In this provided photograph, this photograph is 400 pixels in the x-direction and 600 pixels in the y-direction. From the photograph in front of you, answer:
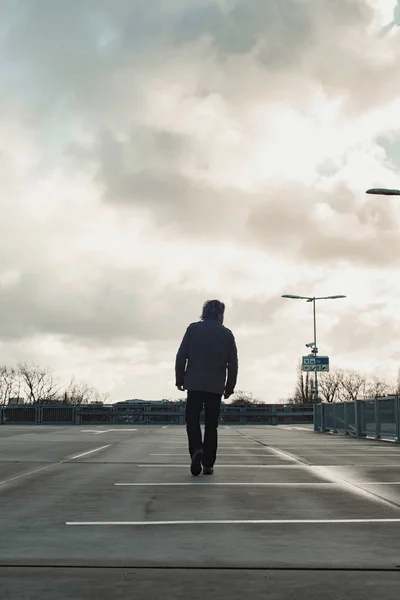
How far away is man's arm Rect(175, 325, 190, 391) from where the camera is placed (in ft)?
30.5

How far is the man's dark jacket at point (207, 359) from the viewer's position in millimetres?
9227

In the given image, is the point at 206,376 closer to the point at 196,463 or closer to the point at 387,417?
the point at 196,463

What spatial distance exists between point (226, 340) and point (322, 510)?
11.9 ft

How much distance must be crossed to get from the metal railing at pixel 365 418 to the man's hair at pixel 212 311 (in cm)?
1180

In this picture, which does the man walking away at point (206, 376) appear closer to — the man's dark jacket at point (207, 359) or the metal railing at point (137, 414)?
the man's dark jacket at point (207, 359)

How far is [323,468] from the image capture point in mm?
10281

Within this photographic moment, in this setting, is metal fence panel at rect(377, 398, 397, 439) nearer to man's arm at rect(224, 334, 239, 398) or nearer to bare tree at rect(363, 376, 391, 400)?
man's arm at rect(224, 334, 239, 398)

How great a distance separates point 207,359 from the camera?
9289 mm

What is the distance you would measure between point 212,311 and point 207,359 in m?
0.68

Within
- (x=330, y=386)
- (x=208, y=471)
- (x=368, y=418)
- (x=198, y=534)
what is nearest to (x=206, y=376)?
(x=208, y=471)

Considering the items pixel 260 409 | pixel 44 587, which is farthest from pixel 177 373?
pixel 260 409

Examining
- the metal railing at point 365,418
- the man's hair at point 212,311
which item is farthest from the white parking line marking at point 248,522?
the metal railing at point 365,418

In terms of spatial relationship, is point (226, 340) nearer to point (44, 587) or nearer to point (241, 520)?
point (241, 520)

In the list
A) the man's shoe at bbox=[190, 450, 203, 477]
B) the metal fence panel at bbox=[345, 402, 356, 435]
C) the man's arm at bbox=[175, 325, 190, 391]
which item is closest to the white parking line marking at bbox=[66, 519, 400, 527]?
the man's shoe at bbox=[190, 450, 203, 477]
